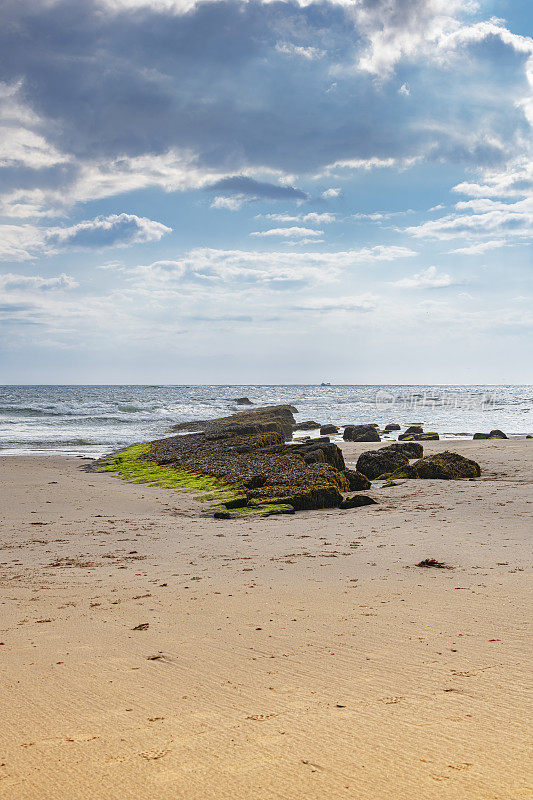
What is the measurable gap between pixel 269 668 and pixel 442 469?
1230 cm

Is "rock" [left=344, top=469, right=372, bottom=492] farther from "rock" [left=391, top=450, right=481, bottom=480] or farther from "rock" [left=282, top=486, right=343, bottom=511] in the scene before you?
"rock" [left=282, top=486, right=343, bottom=511]

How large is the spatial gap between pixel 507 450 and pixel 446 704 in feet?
67.2

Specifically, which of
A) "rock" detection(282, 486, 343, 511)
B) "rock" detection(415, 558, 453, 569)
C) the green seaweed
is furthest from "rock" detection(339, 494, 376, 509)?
"rock" detection(415, 558, 453, 569)

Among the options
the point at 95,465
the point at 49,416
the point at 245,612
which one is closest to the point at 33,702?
the point at 245,612

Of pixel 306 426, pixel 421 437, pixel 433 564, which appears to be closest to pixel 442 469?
pixel 433 564

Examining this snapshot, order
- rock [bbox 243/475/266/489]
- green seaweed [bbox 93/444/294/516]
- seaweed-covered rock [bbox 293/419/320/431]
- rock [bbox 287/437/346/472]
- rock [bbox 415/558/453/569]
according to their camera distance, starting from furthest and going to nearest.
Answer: seaweed-covered rock [bbox 293/419/320/431] → rock [bbox 287/437/346/472] → rock [bbox 243/475/266/489] → green seaweed [bbox 93/444/294/516] → rock [bbox 415/558/453/569]

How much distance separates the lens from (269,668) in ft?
14.2

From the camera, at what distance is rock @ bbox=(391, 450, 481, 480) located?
15.6 m

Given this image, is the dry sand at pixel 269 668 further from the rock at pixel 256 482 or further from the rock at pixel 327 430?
the rock at pixel 327 430

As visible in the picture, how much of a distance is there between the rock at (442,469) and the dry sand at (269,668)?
20.4 feet

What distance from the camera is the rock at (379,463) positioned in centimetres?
1767

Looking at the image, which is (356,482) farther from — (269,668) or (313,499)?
(269,668)

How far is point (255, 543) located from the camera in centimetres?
907

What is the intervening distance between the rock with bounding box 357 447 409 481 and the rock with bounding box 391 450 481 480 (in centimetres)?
118
